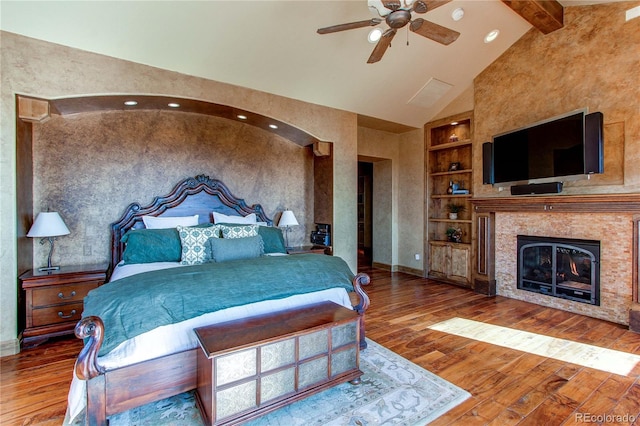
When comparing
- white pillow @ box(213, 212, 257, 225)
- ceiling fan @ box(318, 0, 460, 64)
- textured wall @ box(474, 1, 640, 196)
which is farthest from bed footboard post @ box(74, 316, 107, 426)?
textured wall @ box(474, 1, 640, 196)

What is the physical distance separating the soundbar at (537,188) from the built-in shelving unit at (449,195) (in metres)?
0.94

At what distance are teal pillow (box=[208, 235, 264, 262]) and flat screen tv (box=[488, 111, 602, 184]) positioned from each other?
3.77m

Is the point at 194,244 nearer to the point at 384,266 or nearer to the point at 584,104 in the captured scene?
the point at 384,266

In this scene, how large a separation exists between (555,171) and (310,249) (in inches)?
137

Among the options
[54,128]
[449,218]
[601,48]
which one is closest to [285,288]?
[54,128]

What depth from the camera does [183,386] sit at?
1.98m

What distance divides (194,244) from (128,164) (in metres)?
1.49

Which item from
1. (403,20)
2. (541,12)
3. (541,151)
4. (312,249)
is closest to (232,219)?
(312,249)

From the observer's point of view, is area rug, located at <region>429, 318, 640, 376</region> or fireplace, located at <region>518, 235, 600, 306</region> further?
fireplace, located at <region>518, 235, 600, 306</region>

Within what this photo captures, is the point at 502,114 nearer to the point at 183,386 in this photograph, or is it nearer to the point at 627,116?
the point at 627,116

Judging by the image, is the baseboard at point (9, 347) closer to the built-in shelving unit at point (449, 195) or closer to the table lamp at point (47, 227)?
the table lamp at point (47, 227)

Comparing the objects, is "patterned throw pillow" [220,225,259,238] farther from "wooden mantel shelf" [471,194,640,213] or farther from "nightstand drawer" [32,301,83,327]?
"wooden mantel shelf" [471,194,640,213]

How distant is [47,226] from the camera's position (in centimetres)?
299

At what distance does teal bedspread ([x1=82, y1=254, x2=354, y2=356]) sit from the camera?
6.17 feet
